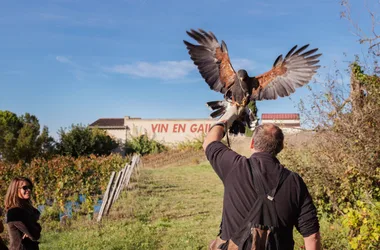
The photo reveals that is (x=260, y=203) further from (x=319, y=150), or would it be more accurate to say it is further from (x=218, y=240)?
(x=319, y=150)

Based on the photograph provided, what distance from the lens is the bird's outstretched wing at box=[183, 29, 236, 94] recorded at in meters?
4.59

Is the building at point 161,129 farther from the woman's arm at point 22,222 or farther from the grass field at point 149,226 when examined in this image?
the woman's arm at point 22,222

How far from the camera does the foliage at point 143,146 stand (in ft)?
128

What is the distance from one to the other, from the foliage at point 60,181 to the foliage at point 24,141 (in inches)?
689

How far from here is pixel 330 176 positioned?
7152 millimetres

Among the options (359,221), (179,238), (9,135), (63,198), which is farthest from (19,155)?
(359,221)

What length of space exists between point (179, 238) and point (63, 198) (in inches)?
173

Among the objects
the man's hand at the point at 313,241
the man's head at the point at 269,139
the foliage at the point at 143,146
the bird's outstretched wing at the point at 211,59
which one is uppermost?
the bird's outstretched wing at the point at 211,59

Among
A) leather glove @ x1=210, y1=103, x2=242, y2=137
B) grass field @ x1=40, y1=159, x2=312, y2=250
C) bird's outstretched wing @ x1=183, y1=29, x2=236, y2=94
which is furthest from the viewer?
grass field @ x1=40, y1=159, x2=312, y2=250

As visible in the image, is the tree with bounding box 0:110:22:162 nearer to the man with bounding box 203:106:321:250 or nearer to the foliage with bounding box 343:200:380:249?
Result: the foliage with bounding box 343:200:380:249

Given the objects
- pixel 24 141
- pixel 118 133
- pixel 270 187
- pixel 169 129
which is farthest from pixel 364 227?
pixel 118 133

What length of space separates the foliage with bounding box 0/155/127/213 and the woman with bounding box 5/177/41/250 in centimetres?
562

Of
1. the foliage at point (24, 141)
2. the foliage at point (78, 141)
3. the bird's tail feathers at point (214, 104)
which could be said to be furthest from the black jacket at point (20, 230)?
the foliage at point (78, 141)

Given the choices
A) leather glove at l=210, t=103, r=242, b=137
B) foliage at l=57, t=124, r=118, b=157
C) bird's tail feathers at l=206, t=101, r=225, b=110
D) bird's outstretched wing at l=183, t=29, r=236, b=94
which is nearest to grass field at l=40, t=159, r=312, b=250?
bird's outstretched wing at l=183, t=29, r=236, b=94
